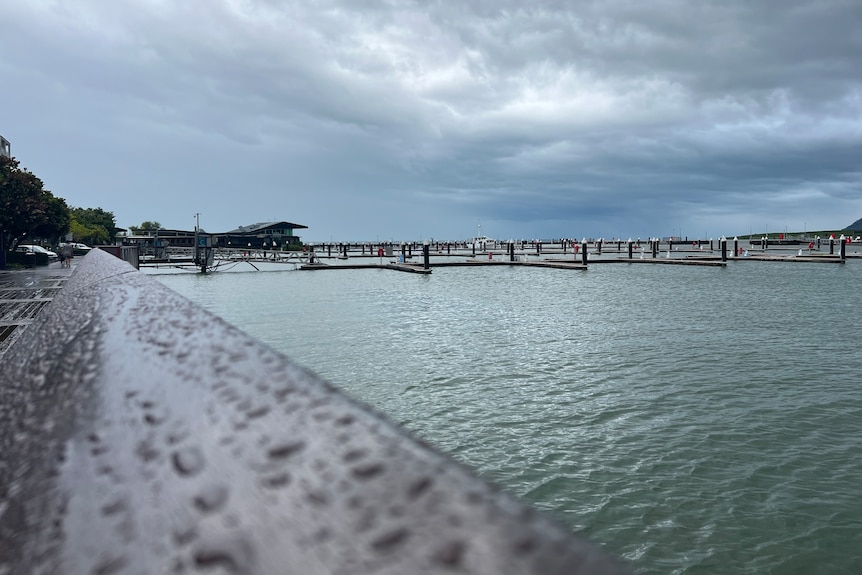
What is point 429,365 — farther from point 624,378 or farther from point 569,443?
point 569,443

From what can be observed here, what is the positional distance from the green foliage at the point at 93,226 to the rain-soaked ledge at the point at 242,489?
7498cm

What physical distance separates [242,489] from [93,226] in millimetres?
87572

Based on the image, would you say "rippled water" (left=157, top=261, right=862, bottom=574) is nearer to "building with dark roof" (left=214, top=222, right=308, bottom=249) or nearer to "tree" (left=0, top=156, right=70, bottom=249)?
"tree" (left=0, top=156, right=70, bottom=249)

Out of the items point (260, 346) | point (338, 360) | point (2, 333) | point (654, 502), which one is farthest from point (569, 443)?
point (2, 333)

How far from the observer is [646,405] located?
9.04 m

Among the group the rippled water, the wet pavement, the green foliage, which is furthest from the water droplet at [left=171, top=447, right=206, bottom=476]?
the green foliage

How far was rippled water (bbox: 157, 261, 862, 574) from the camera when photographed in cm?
557

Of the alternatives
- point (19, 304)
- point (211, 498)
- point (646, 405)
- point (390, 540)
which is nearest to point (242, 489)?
point (211, 498)

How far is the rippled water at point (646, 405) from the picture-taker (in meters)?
5.57

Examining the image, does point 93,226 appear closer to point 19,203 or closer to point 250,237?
point 250,237

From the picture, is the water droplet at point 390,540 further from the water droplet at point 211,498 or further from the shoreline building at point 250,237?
the shoreline building at point 250,237

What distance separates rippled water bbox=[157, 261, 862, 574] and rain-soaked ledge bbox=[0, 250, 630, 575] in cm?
333

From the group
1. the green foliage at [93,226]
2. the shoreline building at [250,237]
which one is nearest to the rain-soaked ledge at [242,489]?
the green foliage at [93,226]

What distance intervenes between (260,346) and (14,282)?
25.9 metres
